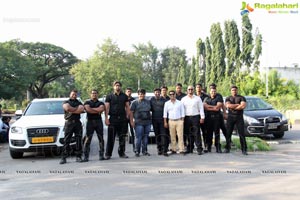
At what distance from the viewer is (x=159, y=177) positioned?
7.71 metres

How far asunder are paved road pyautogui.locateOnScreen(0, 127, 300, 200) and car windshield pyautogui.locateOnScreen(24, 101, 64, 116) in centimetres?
164

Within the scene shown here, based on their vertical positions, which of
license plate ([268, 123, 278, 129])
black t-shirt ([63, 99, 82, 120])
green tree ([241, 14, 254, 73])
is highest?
green tree ([241, 14, 254, 73])

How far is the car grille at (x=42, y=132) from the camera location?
10.3 m

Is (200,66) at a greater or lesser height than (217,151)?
greater

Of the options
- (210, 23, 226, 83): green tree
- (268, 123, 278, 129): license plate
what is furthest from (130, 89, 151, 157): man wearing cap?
(210, 23, 226, 83): green tree

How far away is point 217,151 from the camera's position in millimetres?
10656

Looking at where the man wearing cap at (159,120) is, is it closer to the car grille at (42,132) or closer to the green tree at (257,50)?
the car grille at (42,132)

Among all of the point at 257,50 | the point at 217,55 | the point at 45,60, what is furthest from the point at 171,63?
the point at 257,50

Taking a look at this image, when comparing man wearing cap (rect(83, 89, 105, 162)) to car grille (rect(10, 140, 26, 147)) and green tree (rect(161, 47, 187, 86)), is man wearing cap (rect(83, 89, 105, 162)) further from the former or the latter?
green tree (rect(161, 47, 187, 86))

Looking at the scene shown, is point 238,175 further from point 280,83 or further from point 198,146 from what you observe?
point 280,83

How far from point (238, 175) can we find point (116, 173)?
97.7 inches

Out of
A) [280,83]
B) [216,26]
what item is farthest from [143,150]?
[216,26]

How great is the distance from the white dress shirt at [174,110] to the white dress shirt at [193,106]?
172mm

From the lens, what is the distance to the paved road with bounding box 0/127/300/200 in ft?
21.2
